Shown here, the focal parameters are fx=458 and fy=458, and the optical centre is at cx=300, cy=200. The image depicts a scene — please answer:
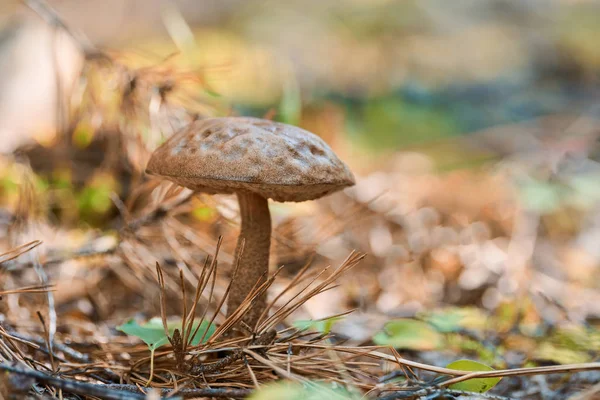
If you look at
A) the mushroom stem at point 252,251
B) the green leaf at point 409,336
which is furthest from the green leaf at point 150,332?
the green leaf at point 409,336

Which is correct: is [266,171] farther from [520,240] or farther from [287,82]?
[520,240]

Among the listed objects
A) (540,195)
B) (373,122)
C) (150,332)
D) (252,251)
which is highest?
(252,251)

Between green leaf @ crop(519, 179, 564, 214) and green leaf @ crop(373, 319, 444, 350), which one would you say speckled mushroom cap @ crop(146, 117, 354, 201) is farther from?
green leaf @ crop(519, 179, 564, 214)

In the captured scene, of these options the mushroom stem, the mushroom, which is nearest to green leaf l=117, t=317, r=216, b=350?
the mushroom stem

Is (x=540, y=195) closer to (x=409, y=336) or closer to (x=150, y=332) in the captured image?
(x=409, y=336)

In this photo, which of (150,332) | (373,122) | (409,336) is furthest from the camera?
(373,122)

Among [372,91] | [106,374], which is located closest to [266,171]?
[106,374]

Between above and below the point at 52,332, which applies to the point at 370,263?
below

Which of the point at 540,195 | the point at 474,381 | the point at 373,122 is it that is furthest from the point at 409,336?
the point at 373,122
